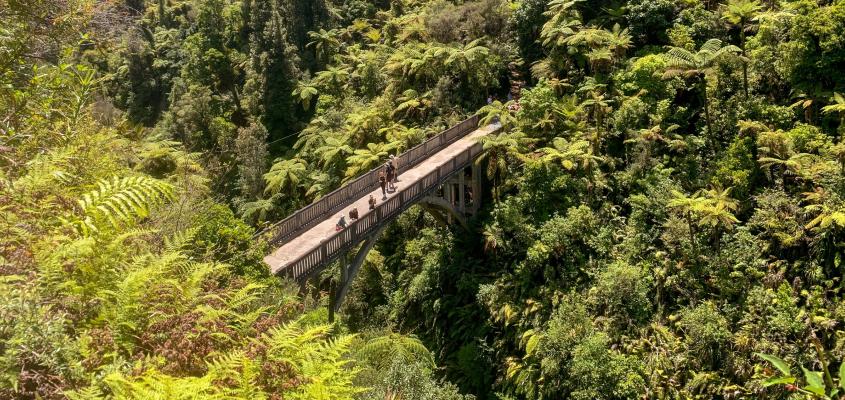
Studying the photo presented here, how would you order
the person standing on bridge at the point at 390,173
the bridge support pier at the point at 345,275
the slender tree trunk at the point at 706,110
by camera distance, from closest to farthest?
the bridge support pier at the point at 345,275
the slender tree trunk at the point at 706,110
the person standing on bridge at the point at 390,173

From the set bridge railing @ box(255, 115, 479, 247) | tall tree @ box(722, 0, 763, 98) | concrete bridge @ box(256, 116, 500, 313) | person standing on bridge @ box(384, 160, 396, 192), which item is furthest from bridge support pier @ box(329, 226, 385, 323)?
tall tree @ box(722, 0, 763, 98)

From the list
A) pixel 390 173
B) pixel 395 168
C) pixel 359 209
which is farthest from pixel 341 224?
pixel 395 168

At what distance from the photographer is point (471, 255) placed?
22.5m

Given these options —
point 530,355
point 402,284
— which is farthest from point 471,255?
point 530,355

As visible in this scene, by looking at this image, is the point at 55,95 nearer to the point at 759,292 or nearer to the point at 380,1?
the point at 759,292

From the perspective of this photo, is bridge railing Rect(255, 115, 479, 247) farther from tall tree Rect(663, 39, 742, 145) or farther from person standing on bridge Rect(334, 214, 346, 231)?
tall tree Rect(663, 39, 742, 145)

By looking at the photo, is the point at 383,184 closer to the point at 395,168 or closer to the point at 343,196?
the point at 395,168

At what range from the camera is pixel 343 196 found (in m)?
19.1

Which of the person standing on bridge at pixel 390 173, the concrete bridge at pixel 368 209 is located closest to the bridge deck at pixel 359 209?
the concrete bridge at pixel 368 209

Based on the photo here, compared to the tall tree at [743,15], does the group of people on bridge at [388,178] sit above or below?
below

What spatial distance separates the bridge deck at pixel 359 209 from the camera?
49.1 feet

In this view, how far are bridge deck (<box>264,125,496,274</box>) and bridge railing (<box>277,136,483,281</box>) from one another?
215 millimetres

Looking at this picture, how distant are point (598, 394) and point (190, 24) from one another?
44.7 meters

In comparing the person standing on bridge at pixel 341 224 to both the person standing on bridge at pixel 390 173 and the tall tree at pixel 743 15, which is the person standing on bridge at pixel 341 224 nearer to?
the person standing on bridge at pixel 390 173
